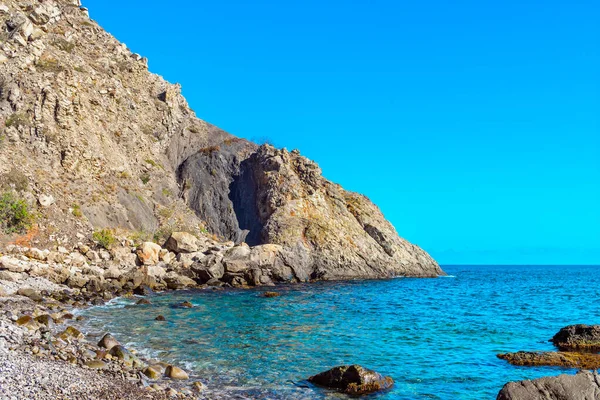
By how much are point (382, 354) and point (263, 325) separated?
845 centimetres

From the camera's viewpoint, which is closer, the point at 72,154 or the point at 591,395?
the point at 591,395

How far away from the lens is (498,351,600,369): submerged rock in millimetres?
18297

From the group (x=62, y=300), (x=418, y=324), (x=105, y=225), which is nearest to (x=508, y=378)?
(x=418, y=324)

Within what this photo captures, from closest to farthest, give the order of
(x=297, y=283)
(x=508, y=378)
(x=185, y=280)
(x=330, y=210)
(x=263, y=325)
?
1. (x=508, y=378)
2. (x=263, y=325)
3. (x=185, y=280)
4. (x=297, y=283)
5. (x=330, y=210)

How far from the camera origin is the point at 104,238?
4834 centimetres

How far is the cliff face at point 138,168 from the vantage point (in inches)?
2105

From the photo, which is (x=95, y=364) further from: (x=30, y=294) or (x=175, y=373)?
(x=30, y=294)

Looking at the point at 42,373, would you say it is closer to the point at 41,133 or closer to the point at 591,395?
the point at 591,395

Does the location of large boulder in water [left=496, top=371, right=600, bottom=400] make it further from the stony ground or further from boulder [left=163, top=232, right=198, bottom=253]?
boulder [left=163, top=232, right=198, bottom=253]

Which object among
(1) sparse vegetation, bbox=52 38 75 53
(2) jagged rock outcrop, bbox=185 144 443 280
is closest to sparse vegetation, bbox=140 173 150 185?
(2) jagged rock outcrop, bbox=185 144 443 280

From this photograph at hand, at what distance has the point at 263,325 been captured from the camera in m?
26.8

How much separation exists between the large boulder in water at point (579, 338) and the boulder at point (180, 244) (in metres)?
39.0

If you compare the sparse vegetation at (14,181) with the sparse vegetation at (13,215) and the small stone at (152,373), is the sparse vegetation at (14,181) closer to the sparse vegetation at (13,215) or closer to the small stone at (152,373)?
the sparse vegetation at (13,215)

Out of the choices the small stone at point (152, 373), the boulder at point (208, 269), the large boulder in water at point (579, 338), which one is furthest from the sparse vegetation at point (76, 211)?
the large boulder in water at point (579, 338)
